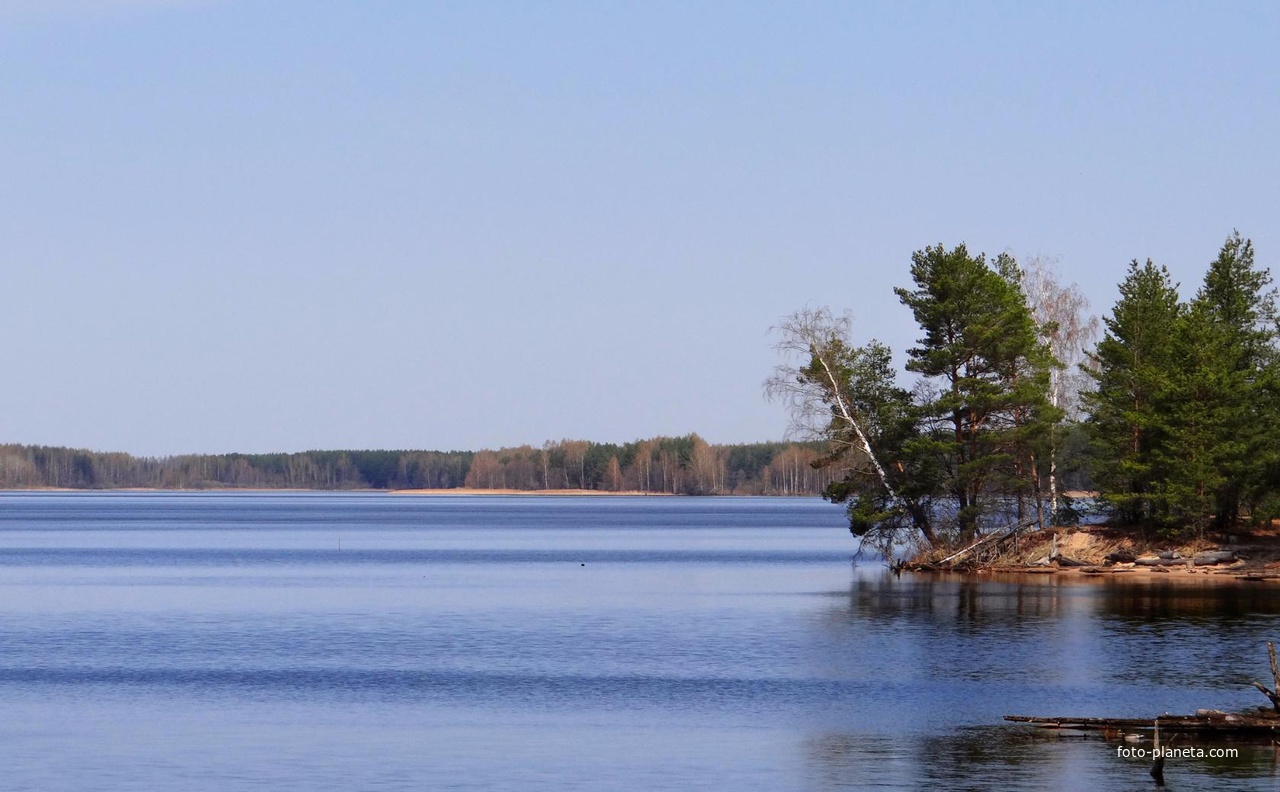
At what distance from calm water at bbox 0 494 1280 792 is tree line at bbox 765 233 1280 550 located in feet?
17.6

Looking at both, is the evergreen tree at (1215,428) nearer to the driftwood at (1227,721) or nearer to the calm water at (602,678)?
the calm water at (602,678)

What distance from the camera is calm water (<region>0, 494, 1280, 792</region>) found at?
30281mm

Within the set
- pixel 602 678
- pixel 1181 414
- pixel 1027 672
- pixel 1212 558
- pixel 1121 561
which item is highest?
pixel 1181 414

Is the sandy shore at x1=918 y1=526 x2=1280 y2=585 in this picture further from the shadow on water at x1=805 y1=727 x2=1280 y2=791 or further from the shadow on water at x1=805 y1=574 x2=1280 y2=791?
the shadow on water at x1=805 y1=727 x2=1280 y2=791

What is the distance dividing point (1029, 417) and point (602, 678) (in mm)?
41624

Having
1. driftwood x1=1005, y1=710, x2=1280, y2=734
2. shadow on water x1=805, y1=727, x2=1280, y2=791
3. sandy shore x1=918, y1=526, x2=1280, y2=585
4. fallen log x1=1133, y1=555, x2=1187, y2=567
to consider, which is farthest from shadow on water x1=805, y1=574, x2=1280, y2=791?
fallen log x1=1133, y1=555, x2=1187, y2=567

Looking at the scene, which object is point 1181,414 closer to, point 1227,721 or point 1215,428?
point 1215,428

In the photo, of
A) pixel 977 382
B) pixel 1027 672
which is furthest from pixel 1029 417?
pixel 1027 672

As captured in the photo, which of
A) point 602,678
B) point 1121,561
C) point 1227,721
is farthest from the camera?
point 1121,561

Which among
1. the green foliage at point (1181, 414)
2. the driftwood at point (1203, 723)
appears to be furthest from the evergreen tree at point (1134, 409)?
the driftwood at point (1203, 723)

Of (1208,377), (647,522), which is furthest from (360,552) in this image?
(647,522)

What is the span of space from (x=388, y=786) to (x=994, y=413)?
55864 mm

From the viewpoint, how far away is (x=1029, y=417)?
8006cm

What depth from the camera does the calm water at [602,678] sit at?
30.3m
